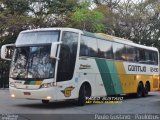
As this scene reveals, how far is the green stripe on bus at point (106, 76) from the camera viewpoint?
2024cm

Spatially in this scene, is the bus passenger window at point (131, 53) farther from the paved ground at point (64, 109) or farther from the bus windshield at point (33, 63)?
the bus windshield at point (33, 63)

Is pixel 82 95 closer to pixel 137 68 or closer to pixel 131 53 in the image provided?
pixel 131 53


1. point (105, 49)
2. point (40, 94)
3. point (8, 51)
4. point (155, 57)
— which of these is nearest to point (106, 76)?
point (105, 49)

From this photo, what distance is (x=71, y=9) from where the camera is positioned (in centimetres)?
4566

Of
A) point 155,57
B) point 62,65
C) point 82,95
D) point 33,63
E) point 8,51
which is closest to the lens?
point 33,63

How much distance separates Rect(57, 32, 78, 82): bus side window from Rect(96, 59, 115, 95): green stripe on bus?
2393 millimetres

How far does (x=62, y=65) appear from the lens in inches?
672

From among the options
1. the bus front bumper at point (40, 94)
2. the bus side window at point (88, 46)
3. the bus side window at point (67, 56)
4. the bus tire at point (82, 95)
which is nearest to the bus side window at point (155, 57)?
the bus side window at point (88, 46)

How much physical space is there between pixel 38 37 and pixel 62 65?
5.24 ft

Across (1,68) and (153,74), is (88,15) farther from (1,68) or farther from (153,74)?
(153,74)

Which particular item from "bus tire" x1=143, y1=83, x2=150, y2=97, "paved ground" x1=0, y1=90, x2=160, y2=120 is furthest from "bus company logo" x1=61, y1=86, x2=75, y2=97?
"bus tire" x1=143, y1=83, x2=150, y2=97

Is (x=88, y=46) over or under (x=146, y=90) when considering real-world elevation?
over

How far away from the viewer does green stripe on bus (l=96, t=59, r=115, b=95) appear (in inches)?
797

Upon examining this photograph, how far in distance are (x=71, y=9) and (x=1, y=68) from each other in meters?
10.0
